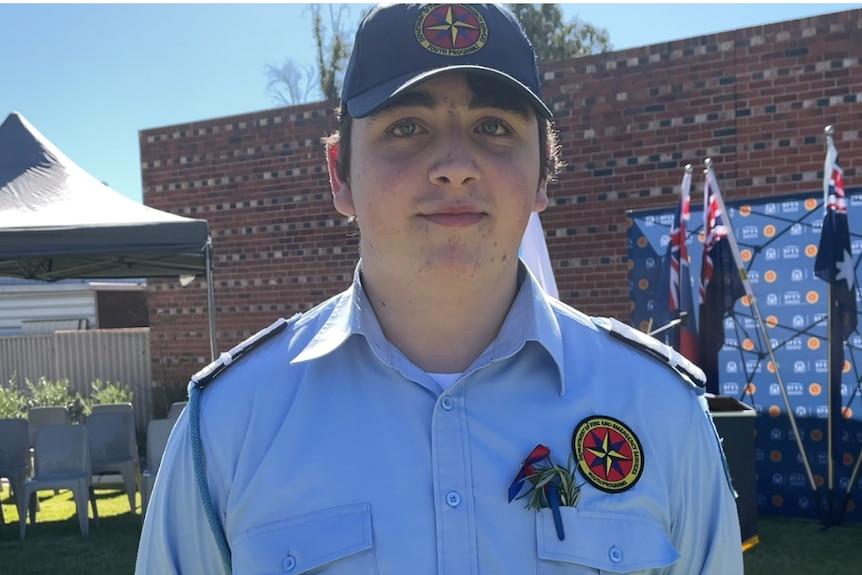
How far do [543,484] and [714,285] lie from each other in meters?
4.45

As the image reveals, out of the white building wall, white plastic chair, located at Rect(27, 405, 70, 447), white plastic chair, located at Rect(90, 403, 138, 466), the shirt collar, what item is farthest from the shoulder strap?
the white building wall

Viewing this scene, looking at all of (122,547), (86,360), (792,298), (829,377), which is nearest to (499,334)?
(829,377)

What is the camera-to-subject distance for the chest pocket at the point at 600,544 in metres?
1.18

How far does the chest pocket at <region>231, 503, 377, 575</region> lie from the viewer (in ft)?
3.81

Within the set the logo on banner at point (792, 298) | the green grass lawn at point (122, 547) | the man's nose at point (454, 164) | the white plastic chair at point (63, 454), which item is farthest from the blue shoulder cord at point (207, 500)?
the white plastic chair at point (63, 454)

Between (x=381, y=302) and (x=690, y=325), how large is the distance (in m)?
4.32

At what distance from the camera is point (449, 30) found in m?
1.25

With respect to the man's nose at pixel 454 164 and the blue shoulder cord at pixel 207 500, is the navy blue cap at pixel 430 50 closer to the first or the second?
the man's nose at pixel 454 164

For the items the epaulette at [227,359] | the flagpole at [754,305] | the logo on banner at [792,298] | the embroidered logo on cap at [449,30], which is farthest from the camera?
the logo on banner at [792,298]

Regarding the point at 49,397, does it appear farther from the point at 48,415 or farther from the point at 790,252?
the point at 790,252

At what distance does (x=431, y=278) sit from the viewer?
1.23 m

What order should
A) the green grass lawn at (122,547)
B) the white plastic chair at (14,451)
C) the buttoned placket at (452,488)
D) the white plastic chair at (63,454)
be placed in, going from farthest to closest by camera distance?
the white plastic chair at (14,451) < the white plastic chair at (63,454) < the green grass lawn at (122,547) < the buttoned placket at (452,488)

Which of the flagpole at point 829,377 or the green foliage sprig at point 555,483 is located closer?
the green foliage sprig at point 555,483

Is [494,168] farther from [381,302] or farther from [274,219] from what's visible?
[274,219]
